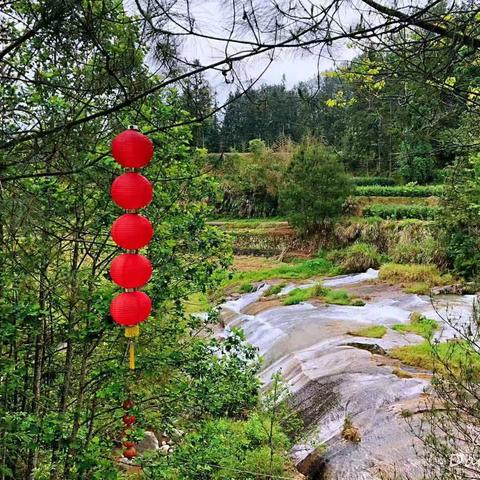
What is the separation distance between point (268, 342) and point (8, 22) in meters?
6.99

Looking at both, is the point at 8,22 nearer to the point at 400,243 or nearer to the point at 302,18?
the point at 302,18

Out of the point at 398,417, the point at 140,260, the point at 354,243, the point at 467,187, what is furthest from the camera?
the point at 354,243

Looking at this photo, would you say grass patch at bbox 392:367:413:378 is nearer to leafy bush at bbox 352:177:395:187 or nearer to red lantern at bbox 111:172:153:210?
red lantern at bbox 111:172:153:210

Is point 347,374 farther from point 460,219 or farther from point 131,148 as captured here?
point 460,219

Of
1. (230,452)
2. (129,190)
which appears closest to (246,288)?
(230,452)

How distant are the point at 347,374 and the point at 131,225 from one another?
4957 mm

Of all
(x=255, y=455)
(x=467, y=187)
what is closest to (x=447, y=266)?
(x=467, y=187)

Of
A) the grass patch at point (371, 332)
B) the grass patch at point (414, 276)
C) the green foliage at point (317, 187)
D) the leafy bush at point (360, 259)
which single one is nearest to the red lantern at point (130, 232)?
the grass patch at point (371, 332)

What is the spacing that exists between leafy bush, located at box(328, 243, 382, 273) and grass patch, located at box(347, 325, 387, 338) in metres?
5.25

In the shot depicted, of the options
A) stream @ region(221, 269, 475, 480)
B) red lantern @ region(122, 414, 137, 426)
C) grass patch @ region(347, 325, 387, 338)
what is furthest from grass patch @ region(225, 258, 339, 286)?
red lantern @ region(122, 414, 137, 426)

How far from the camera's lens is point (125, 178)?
1.90 metres

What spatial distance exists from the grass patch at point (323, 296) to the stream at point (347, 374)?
0.25 metres

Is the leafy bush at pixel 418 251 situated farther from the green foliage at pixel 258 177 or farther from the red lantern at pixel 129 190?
the red lantern at pixel 129 190

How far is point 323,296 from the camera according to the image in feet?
35.4
